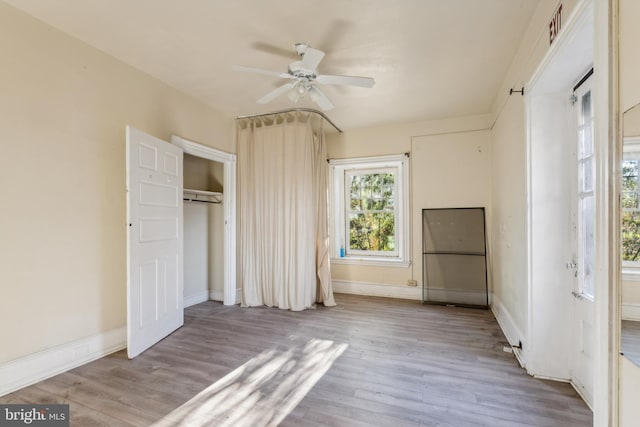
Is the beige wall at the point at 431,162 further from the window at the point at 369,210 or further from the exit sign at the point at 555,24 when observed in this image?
the exit sign at the point at 555,24

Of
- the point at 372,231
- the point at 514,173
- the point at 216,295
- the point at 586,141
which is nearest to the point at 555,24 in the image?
the point at 586,141

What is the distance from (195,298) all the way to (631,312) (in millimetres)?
4369

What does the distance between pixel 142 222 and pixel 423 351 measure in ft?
9.32

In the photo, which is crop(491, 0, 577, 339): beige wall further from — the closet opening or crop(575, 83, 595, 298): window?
the closet opening

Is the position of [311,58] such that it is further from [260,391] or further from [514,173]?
[260,391]

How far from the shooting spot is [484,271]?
13.1 feet

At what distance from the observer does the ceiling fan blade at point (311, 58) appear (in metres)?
2.11

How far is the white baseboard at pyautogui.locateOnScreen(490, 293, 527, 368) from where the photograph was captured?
7.64ft

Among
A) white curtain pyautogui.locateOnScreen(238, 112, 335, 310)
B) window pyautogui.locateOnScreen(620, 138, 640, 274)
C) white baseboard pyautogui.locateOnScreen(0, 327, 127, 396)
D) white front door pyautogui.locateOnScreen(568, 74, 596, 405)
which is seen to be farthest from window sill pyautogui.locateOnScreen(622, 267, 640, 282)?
white baseboard pyautogui.locateOnScreen(0, 327, 127, 396)

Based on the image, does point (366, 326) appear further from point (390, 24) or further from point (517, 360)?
point (390, 24)

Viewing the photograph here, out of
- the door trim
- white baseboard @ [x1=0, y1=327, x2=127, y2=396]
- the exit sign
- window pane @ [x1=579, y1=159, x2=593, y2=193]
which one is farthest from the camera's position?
the door trim

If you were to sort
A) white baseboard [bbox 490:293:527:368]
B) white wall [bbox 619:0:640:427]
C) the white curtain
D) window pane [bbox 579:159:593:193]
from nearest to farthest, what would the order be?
white wall [bbox 619:0:640:427]
window pane [bbox 579:159:593:193]
white baseboard [bbox 490:293:527:368]
the white curtain

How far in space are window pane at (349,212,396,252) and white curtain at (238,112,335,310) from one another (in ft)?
3.08

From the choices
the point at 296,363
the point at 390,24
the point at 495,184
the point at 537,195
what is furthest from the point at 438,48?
the point at 296,363
